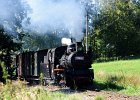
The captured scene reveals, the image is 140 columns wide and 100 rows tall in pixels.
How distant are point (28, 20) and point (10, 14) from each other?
2067 millimetres

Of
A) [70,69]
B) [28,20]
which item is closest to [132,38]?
[28,20]

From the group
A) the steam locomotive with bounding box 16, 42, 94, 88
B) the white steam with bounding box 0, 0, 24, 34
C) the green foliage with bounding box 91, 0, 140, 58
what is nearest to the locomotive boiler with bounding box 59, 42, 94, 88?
the steam locomotive with bounding box 16, 42, 94, 88

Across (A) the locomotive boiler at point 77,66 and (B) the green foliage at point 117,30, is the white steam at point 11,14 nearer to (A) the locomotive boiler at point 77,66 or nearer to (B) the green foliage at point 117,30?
(A) the locomotive boiler at point 77,66

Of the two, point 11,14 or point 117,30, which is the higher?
point 117,30

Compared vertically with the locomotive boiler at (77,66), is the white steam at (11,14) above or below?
above

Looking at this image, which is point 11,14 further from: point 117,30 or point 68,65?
point 117,30

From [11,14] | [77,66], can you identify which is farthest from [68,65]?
[11,14]

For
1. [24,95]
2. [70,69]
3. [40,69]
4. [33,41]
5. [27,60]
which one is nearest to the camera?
[24,95]

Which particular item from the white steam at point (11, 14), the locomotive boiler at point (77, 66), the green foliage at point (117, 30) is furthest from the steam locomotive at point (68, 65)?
the green foliage at point (117, 30)

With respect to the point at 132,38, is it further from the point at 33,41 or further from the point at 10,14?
the point at 10,14

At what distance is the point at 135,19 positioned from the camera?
63.7 m

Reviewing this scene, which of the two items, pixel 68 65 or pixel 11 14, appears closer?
pixel 68 65

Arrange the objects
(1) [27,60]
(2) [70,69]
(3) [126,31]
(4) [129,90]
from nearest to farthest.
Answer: (4) [129,90], (2) [70,69], (1) [27,60], (3) [126,31]

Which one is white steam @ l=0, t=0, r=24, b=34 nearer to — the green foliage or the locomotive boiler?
the locomotive boiler
